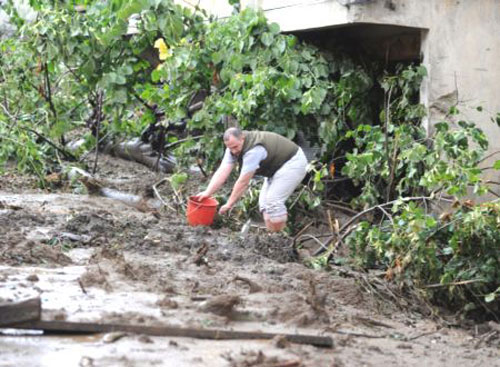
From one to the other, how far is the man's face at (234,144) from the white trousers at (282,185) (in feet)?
2.23

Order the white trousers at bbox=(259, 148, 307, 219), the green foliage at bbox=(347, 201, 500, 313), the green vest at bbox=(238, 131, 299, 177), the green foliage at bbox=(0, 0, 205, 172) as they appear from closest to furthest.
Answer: the green foliage at bbox=(347, 201, 500, 313) → the green vest at bbox=(238, 131, 299, 177) → the white trousers at bbox=(259, 148, 307, 219) → the green foliage at bbox=(0, 0, 205, 172)

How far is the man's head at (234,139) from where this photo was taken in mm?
10180

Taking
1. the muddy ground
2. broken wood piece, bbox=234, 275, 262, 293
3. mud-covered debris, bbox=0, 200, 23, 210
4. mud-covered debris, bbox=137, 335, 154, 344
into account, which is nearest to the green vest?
the muddy ground

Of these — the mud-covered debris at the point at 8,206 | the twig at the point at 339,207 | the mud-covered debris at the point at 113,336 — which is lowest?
the twig at the point at 339,207

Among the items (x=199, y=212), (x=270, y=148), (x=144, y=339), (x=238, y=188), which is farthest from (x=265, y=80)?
(x=144, y=339)

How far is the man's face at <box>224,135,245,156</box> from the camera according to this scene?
1020cm

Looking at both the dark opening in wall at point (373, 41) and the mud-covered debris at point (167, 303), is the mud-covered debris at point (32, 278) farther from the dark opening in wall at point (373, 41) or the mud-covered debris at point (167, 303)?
the dark opening in wall at point (373, 41)

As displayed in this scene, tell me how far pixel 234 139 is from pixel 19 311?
5.15 metres

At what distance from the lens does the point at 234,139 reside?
33.5ft

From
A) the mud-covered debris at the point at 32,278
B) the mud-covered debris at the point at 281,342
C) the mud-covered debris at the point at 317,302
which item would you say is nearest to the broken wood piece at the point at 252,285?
the mud-covered debris at the point at 317,302

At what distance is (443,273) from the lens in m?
8.74

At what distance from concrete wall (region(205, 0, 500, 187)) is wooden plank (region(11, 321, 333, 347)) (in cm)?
567

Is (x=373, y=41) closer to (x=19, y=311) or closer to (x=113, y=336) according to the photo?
(x=113, y=336)

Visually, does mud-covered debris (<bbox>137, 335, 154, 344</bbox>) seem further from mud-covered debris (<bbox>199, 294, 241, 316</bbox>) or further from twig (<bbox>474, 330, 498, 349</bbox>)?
twig (<bbox>474, 330, 498, 349</bbox>)
